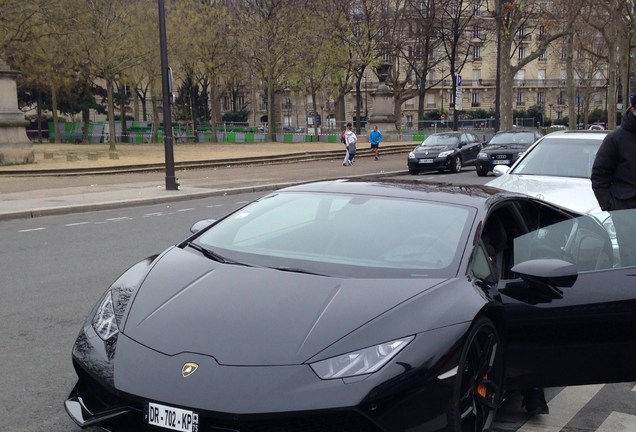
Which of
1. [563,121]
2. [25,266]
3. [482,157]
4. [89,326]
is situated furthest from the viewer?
[563,121]

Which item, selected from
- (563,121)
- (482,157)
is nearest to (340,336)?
(482,157)

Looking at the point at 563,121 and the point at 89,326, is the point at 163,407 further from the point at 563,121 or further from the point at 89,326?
the point at 563,121

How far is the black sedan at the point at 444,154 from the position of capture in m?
26.3

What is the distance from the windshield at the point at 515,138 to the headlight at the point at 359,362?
21.8 meters

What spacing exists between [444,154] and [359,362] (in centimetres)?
2389

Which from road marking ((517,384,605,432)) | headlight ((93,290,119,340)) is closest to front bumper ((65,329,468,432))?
headlight ((93,290,119,340))

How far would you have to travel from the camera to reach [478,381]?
3.59 metres

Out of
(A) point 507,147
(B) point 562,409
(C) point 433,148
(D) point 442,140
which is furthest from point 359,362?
(D) point 442,140

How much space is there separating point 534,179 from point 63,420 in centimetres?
755

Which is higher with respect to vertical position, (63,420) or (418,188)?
(418,188)

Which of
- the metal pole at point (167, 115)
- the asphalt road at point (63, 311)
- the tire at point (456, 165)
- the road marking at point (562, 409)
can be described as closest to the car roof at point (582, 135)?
the asphalt road at point (63, 311)

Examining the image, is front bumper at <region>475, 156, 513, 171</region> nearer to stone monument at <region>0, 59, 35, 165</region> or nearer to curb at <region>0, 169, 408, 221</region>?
curb at <region>0, 169, 408, 221</region>

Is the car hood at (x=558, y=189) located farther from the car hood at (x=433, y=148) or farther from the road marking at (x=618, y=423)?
the car hood at (x=433, y=148)

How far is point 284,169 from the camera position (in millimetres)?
29766
